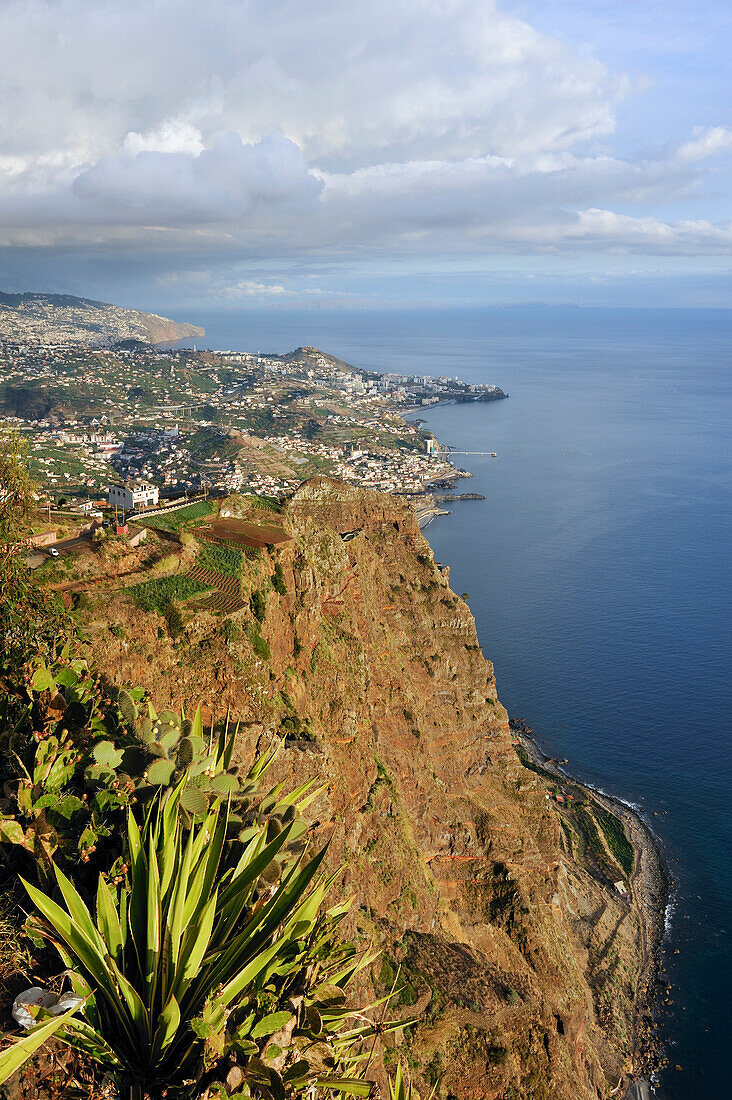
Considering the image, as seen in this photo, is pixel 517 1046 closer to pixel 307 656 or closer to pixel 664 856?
pixel 307 656

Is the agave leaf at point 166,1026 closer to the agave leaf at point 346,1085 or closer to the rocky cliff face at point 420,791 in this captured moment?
the agave leaf at point 346,1085

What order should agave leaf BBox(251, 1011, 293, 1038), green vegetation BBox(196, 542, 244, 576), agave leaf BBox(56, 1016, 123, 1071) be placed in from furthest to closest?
1. green vegetation BBox(196, 542, 244, 576)
2. agave leaf BBox(251, 1011, 293, 1038)
3. agave leaf BBox(56, 1016, 123, 1071)

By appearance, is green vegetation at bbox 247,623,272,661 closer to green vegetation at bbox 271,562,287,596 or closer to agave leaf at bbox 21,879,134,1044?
green vegetation at bbox 271,562,287,596

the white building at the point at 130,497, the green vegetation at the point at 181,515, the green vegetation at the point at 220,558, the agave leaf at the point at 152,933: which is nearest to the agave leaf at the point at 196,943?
the agave leaf at the point at 152,933

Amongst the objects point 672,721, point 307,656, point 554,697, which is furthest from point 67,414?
point 307,656

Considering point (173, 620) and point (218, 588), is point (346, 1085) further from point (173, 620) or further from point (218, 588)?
point (218, 588)

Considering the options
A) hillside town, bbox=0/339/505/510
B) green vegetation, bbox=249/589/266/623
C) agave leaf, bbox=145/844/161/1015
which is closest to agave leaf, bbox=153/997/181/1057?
agave leaf, bbox=145/844/161/1015

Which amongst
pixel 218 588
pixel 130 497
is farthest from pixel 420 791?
pixel 130 497
